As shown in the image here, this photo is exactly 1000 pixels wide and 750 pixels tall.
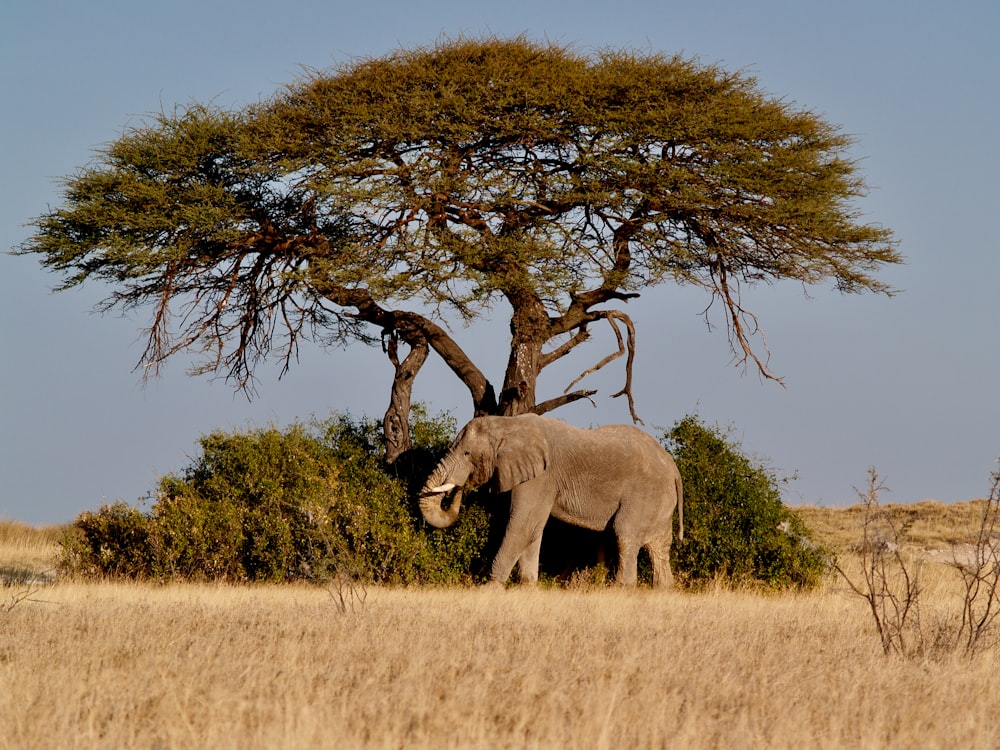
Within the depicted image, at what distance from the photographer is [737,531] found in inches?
730

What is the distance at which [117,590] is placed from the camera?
54.2ft

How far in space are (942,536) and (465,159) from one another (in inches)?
617

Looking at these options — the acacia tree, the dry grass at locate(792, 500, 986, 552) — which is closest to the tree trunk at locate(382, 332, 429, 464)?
the acacia tree

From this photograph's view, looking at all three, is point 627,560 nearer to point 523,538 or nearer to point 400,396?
point 523,538

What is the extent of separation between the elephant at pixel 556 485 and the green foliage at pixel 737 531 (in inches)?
28.6

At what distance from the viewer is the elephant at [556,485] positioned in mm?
17453

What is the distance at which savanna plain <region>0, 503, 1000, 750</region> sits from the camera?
7.76m

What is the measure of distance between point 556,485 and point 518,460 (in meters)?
Answer: 0.72

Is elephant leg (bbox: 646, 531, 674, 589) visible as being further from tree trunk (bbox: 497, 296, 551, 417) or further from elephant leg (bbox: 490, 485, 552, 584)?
tree trunk (bbox: 497, 296, 551, 417)

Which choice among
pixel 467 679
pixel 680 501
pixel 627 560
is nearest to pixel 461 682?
pixel 467 679

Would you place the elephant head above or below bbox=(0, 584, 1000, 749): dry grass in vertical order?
above

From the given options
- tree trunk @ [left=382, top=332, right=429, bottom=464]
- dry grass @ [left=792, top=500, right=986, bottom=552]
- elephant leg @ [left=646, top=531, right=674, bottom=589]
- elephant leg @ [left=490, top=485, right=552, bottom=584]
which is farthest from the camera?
dry grass @ [left=792, top=500, right=986, bottom=552]

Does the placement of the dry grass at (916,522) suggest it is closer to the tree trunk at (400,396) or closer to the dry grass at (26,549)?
the tree trunk at (400,396)

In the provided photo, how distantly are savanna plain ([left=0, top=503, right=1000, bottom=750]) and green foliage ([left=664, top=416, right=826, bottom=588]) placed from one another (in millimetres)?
4015
